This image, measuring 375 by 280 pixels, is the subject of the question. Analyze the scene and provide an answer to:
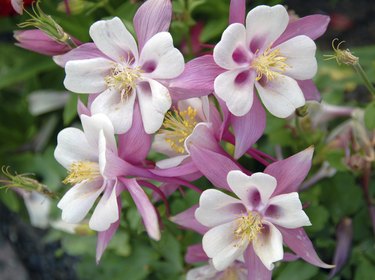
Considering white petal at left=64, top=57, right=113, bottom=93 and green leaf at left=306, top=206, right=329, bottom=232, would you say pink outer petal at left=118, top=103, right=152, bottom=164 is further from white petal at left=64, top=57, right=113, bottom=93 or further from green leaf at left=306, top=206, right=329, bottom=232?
green leaf at left=306, top=206, right=329, bottom=232

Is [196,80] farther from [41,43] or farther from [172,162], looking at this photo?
[41,43]

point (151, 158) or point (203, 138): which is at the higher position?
point (203, 138)

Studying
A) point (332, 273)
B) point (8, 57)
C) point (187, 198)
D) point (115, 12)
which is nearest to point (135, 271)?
point (187, 198)

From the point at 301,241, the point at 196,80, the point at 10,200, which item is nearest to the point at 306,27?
the point at 196,80

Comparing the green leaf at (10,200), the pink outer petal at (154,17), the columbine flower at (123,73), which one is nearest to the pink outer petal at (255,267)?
the columbine flower at (123,73)

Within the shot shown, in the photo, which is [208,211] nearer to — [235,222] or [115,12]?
[235,222]

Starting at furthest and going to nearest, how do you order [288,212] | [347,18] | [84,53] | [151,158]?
[347,18]
[151,158]
[84,53]
[288,212]
